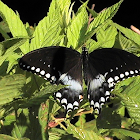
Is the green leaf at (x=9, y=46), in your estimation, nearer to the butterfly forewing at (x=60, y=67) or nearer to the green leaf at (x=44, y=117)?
the butterfly forewing at (x=60, y=67)

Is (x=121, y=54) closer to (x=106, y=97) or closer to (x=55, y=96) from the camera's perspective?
(x=106, y=97)

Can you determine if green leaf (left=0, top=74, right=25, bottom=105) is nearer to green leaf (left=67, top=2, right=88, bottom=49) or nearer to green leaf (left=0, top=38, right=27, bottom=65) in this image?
green leaf (left=0, top=38, right=27, bottom=65)

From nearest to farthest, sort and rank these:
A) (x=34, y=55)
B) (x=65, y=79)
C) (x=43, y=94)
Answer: (x=43, y=94) → (x=34, y=55) → (x=65, y=79)

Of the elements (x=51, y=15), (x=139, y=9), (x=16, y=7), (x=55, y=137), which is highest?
(x=16, y=7)

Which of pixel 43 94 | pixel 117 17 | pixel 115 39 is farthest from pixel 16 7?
pixel 43 94

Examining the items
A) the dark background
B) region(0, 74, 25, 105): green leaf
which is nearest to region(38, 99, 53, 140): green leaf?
region(0, 74, 25, 105): green leaf

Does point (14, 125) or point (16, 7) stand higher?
point (16, 7)

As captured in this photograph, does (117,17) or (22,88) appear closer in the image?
(22,88)
